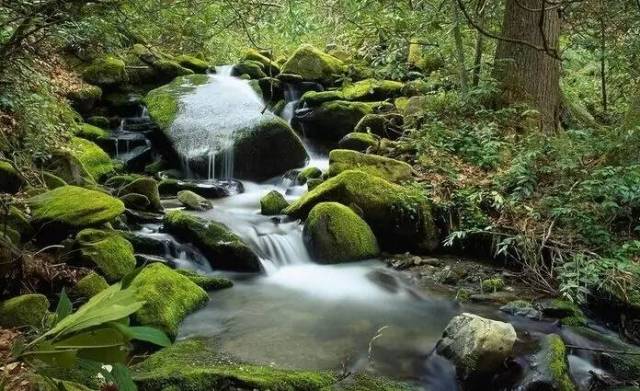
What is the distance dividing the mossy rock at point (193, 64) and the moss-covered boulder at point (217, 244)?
983 centimetres

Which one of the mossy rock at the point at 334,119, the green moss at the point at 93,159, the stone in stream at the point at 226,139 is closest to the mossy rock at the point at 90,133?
the green moss at the point at 93,159

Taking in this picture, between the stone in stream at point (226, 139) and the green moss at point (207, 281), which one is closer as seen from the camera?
the green moss at point (207, 281)

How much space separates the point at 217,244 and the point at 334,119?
6.16 m

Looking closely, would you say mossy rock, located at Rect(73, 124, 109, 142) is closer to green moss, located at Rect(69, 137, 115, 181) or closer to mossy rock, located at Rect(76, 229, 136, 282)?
green moss, located at Rect(69, 137, 115, 181)

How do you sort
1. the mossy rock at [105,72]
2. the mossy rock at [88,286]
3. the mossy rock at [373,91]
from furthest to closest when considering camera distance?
1. the mossy rock at [373,91]
2. the mossy rock at [105,72]
3. the mossy rock at [88,286]

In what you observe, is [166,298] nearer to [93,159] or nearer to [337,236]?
[337,236]

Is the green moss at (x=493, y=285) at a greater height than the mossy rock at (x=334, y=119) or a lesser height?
lesser

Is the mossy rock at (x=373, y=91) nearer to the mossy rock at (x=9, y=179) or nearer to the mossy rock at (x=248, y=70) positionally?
the mossy rock at (x=248, y=70)

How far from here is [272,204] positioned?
27.7 ft

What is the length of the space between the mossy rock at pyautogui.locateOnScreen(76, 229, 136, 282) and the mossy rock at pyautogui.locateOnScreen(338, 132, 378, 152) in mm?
5285

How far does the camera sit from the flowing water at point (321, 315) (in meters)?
4.35

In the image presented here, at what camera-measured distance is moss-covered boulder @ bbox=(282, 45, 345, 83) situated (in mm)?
14695

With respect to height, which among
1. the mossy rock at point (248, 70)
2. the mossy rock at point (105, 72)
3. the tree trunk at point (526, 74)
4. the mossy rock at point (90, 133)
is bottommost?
the mossy rock at point (90, 133)

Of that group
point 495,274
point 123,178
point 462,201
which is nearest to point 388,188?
point 462,201
